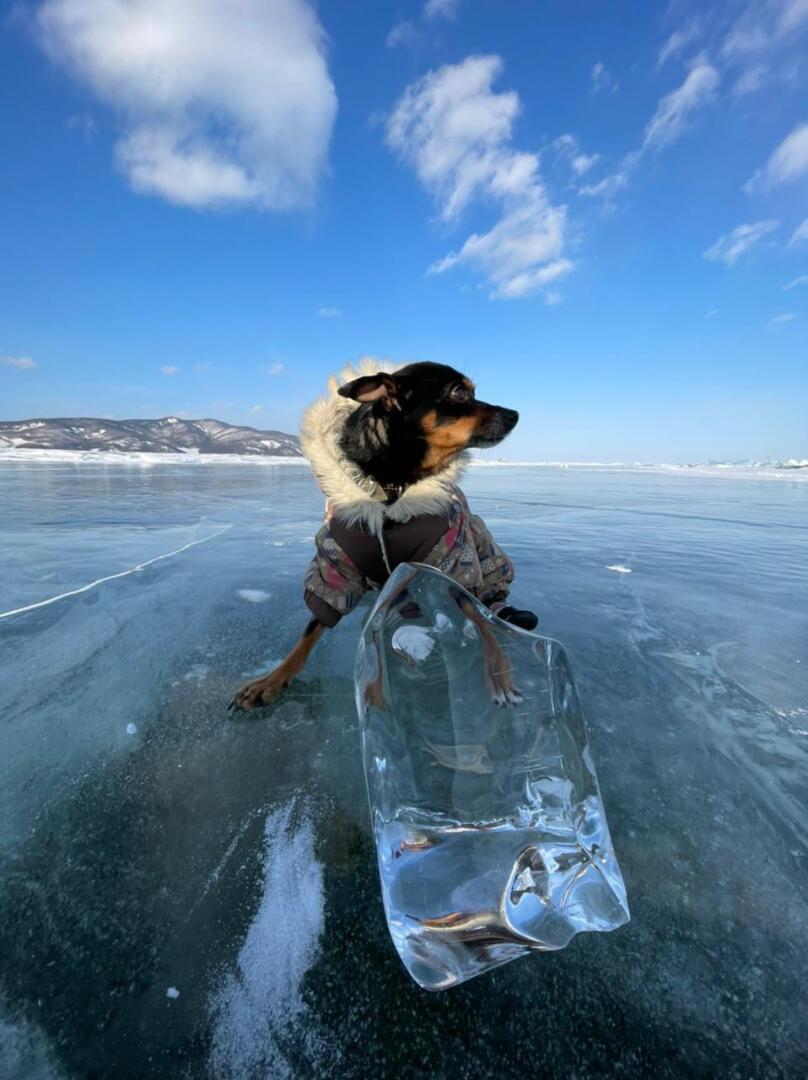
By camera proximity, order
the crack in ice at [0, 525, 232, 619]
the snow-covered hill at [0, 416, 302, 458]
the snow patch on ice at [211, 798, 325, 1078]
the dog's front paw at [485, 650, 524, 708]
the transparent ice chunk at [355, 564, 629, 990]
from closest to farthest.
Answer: the snow patch on ice at [211, 798, 325, 1078], the transparent ice chunk at [355, 564, 629, 990], the dog's front paw at [485, 650, 524, 708], the crack in ice at [0, 525, 232, 619], the snow-covered hill at [0, 416, 302, 458]

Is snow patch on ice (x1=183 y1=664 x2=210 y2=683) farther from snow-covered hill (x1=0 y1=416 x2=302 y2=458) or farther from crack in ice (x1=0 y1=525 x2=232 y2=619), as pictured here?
snow-covered hill (x1=0 y1=416 x2=302 y2=458)

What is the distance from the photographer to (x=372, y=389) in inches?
80.7

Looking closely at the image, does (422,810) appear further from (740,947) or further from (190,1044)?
(740,947)

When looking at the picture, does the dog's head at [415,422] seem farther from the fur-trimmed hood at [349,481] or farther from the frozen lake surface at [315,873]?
the frozen lake surface at [315,873]

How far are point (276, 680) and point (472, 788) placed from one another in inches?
38.4

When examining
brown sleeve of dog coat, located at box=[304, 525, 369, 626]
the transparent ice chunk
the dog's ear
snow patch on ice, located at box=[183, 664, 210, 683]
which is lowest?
snow patch on ice, located at box=[183, 664, 210, 683]

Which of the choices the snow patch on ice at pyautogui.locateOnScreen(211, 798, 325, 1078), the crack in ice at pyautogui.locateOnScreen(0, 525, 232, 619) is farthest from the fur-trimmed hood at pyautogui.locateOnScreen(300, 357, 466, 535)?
the crack in ice at pyautogui.locateOnScreen(0, 525, 232, 619)

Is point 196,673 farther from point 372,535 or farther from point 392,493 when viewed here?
point 392,493

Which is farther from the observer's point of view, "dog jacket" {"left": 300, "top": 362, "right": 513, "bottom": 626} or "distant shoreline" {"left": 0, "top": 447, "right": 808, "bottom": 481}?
"distant shoreline" {"left": 0, "top": 447, "right": 808, "bottom": 481}

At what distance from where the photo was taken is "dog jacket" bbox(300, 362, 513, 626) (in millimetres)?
1937

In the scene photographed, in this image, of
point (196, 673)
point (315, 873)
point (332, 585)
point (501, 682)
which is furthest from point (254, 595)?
point (315, 873)

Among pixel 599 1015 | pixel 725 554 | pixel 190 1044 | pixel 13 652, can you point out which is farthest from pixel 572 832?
pixel 725 554

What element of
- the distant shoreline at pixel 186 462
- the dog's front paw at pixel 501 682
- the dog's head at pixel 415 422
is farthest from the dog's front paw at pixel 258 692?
the distant shoreline at pixel 186 462

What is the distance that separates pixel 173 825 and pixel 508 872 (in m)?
0.85
